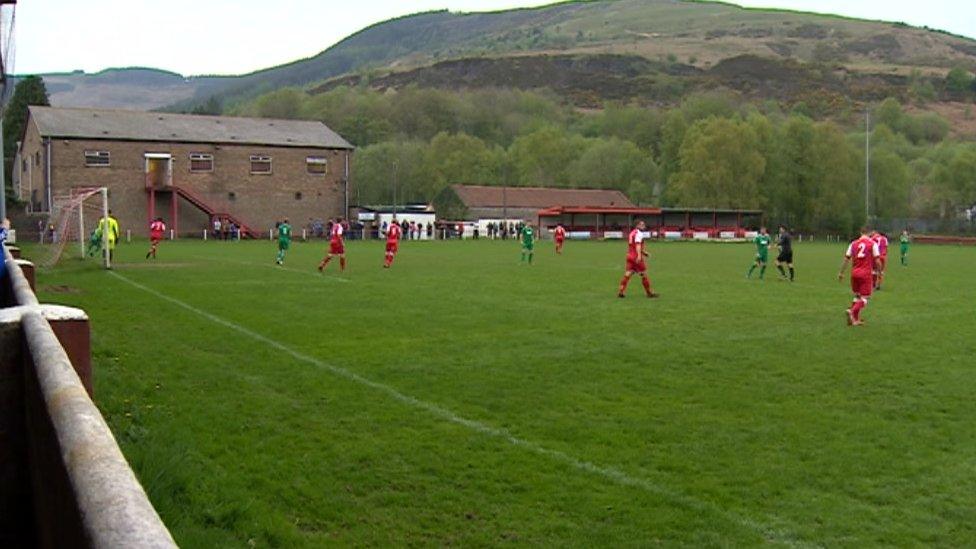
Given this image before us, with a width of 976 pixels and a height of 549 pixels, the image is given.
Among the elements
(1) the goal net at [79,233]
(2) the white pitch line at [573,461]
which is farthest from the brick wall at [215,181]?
(2) the white pitch line at [573,461]

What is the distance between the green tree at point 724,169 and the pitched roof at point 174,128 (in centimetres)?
3593

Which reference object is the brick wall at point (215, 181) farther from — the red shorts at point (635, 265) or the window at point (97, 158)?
the red shorts at point (635, 265)

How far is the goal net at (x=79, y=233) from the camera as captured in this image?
114 feet

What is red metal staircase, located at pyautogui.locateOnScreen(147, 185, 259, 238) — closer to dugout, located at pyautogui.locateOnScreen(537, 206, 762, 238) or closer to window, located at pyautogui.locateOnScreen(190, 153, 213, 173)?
window, located at pyautogui.locateOnScreen(190, 153, 213, 173)

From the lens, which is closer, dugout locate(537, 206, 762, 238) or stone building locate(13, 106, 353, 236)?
stone building locate(13, 106, 353, 236)

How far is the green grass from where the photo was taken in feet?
22.1

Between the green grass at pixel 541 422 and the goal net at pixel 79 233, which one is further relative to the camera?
the goal net at pixel 79 233

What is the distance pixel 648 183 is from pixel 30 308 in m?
112

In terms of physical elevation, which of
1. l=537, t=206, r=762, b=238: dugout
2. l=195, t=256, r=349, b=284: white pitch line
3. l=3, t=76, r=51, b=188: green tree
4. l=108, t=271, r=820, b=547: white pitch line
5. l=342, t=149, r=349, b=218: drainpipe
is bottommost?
l=108, t=271, r=820, b=547: white pitch line

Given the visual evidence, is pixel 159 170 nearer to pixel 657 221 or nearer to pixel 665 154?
pixel 657 221

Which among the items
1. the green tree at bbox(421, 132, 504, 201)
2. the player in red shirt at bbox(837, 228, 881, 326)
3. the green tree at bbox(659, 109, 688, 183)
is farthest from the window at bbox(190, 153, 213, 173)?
the player in red shirt at bbox(837, 228, 881, 326)

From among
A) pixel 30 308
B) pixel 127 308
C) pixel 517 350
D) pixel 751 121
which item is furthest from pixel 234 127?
pixel 30 308

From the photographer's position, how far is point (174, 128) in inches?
3002

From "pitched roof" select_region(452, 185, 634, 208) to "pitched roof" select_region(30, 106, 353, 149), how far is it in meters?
22.9
